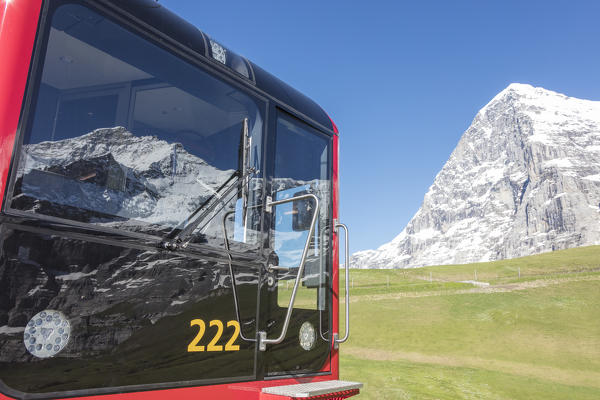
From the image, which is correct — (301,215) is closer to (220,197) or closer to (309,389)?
(220,197)

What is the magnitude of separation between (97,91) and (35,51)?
365 millimetres

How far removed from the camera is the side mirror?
366cm

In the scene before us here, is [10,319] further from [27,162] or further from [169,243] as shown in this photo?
[169,243]

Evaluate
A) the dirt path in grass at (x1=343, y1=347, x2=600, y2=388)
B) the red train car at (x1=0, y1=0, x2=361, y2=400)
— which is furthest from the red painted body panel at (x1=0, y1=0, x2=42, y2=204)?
the dirt path in grass at (x1=343, y1=347, x2=600, y2=388)

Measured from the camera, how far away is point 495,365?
1627 centimetres

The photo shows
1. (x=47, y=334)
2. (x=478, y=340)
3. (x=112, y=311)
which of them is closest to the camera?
(x=47, y=334)

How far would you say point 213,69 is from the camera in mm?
3084

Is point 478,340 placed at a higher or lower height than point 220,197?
lower

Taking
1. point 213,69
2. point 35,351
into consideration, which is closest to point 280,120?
point 213,69

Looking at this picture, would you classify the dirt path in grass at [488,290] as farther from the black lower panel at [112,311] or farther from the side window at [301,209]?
the black lower panel at [112,311]

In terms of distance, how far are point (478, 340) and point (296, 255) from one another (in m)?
19.7

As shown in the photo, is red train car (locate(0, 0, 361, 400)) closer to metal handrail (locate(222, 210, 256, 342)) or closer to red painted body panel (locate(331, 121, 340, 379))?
metal handrail (locate(222, 210, 256, 342))

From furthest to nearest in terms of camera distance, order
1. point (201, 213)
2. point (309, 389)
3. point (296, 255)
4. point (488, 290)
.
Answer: point (488, 290) < point (296, 255) < point (309, 389) < point (201, 213)

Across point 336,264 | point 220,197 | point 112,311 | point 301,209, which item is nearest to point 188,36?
point 220,197
